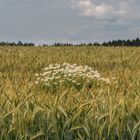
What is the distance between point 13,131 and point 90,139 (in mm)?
930

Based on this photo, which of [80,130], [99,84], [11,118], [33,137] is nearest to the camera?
[33,137]

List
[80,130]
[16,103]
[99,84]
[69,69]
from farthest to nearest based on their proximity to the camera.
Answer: [69,69]
[99,84]
[16,103]
[80,130]

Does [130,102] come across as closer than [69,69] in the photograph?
Yes

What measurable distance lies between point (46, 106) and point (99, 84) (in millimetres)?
5793

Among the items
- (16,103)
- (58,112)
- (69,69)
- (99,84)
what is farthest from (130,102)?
(69,69)

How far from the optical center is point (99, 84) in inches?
471

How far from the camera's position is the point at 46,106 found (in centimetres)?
626

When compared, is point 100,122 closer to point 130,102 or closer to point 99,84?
point 130,102

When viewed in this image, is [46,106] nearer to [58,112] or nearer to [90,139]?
[58,112]

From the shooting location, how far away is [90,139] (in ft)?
18.7

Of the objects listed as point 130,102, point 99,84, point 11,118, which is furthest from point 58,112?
Result: point 99,84

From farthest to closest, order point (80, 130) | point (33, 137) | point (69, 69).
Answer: point (69, 69) < point (80, 130) < point (33, 137)

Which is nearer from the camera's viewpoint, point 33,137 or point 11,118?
point 33,137

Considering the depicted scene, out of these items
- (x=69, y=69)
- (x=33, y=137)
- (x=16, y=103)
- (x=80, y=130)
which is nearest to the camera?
(x=33, y=137)
